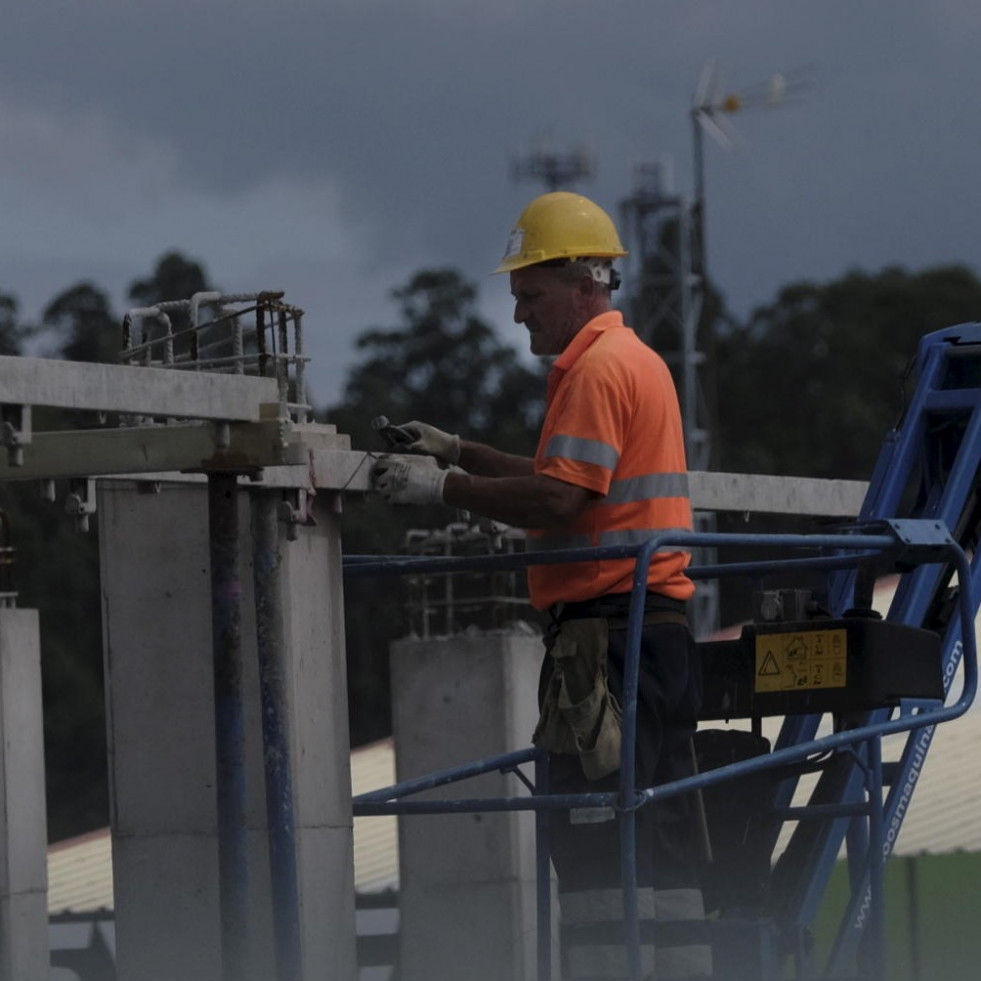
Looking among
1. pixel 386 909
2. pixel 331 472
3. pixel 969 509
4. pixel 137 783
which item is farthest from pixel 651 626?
pixel 386 909

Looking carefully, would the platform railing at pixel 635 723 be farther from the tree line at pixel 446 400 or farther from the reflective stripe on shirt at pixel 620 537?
the tree line at pixel 446 400

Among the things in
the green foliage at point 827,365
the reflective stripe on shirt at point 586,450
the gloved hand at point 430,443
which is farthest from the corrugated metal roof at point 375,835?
the green foliage at point 827,365

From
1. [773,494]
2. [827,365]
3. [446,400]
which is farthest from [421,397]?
[773,494]

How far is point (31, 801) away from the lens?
13.1 m

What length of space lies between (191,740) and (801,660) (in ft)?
7.47

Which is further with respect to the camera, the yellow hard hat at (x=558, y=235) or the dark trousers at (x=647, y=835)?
the yellow hard hat at (x=558, y=235)

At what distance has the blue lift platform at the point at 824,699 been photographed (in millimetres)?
6281

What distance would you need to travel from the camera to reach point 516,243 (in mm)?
6359

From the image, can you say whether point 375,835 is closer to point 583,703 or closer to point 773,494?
point 773,494

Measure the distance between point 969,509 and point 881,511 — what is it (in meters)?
0.29

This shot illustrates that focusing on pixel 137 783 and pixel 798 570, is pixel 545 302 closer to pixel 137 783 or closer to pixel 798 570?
pixel 798 570

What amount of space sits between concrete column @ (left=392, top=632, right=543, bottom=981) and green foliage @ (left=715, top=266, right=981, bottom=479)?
121ft

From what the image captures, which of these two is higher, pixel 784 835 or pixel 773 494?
pixel 773 494

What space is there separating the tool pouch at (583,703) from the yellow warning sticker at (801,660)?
2.62 ft
